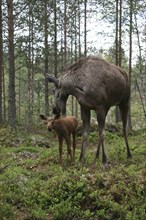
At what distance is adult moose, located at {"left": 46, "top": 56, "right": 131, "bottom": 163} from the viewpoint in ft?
28.8

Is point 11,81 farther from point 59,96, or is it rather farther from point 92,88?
point 92,88

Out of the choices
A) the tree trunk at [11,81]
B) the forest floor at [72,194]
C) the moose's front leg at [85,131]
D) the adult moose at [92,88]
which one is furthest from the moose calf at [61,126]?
the tree trunk at [11,81]

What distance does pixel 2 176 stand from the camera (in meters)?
8.02

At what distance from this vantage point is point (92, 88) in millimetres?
8695

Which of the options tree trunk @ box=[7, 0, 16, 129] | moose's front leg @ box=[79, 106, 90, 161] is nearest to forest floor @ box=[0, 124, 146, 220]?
moose's front leg @ box=[79, 106, 90, 161]

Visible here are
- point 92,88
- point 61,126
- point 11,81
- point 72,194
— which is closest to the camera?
point 72,194

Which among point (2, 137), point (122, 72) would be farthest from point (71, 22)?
point (122, 72)

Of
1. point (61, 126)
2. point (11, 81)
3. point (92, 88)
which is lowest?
point (61, 126)

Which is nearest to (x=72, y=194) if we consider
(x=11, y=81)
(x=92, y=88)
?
(x=92, y=88)

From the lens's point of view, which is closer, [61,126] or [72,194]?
[72,194]

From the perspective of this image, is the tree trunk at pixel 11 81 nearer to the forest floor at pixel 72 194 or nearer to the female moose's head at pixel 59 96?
the female moose's head at pixel 59 96

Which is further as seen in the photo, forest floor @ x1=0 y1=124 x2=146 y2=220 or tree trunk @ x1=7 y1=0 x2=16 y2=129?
tree trunk @ x1=7 y1=0 x2=16 y2=129

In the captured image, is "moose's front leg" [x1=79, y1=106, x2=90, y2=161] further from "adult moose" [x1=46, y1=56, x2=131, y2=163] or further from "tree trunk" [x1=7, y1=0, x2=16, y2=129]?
"tree trunk" [x1=7, y1=0, x2=16, y2=129]

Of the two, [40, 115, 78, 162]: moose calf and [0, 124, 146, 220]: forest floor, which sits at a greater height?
[40, 115, 78, 162]: moose calf
